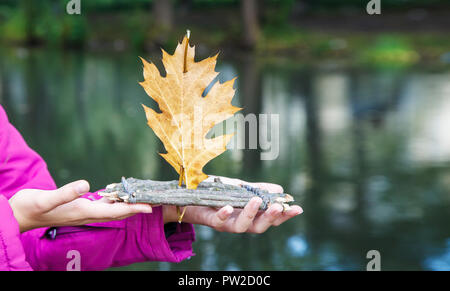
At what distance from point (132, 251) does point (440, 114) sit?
320 inches

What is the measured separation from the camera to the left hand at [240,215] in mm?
1368

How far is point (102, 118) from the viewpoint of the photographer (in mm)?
8648

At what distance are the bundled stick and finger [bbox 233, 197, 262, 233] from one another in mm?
24

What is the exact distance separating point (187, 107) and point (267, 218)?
329 millimetres

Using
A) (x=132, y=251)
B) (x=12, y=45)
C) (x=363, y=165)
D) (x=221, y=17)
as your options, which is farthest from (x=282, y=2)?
(x=132, y=251)

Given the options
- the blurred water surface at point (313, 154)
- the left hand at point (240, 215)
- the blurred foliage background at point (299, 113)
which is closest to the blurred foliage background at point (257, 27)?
the blurred foliage background at point (299, 113)

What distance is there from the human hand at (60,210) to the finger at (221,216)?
6.3 inches

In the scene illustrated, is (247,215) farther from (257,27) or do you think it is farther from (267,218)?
(257,27)

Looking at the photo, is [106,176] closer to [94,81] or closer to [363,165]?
[363,165]

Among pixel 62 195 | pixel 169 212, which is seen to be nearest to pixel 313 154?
pixel 169 212

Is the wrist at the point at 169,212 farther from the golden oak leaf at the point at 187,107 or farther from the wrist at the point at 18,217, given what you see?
the wrist at the point at 18,217

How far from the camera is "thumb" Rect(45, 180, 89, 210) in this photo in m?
1.23

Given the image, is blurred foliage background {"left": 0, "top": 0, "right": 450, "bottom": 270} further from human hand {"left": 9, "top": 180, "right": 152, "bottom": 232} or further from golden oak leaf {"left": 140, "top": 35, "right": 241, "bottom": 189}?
golden oak leaf {"left": 140, "top": 35, "right": 241, "bottom": 189}

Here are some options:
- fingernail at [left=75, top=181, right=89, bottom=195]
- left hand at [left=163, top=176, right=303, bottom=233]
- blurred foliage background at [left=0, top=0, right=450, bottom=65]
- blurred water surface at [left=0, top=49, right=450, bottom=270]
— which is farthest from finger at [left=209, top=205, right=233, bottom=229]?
blurred foliage background at [left=0, top=0, right=450, bottom=65]
